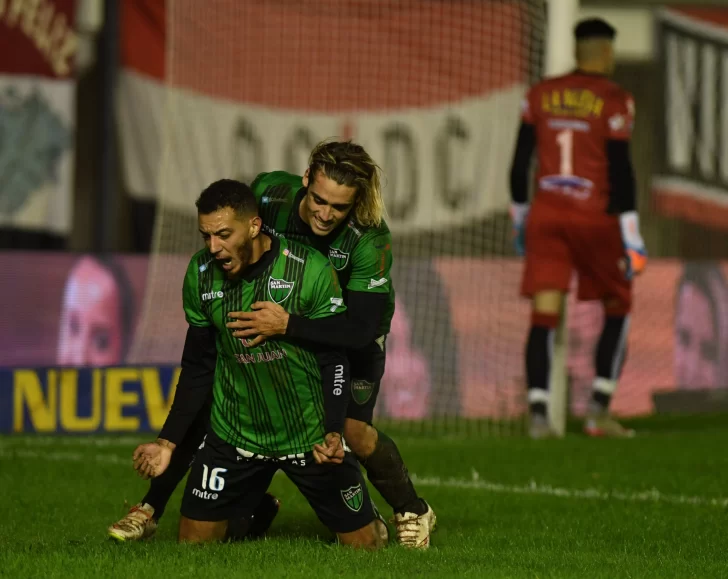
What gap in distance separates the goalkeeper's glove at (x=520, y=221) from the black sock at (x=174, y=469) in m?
4.51

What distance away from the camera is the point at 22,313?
1247 cm

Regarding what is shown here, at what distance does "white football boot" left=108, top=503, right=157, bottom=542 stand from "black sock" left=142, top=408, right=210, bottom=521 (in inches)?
1.8

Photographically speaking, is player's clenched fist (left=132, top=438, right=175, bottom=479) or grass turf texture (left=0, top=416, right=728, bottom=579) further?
player's clenched fist (left=132, top=438, right=175, bottom=479)

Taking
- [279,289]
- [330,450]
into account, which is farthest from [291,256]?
[330,450]

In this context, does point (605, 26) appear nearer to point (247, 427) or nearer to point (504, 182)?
point (504, 182)

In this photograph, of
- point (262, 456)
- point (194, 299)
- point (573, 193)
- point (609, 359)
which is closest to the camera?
point (194, 299)

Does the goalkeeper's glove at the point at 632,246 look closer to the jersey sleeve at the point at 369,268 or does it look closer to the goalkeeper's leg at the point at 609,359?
the goalkeeper's leg at the point at 609,359

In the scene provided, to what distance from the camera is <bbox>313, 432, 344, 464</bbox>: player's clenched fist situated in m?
5.72

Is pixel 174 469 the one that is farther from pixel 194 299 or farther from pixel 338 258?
pixel 338 258

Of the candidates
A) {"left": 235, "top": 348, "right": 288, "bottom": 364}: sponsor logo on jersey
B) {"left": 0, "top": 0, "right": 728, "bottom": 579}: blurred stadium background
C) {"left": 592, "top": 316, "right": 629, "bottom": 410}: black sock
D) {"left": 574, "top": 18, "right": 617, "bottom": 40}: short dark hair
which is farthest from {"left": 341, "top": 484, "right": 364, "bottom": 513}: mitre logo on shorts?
{"left": 574, "top": 18, "right": 617, "bottom": 40}: short dark hair

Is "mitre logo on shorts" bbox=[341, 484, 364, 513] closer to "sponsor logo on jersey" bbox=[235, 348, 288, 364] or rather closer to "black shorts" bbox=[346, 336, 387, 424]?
"black shorts" bbox=[346, 336, 387, 424]

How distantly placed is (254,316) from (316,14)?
838 centimetres

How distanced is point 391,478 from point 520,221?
439 centimetres

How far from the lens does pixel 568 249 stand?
1038 cm
